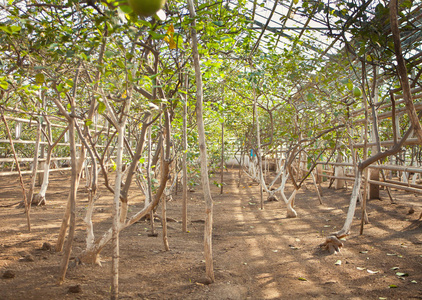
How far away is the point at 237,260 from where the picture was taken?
12.9 ft

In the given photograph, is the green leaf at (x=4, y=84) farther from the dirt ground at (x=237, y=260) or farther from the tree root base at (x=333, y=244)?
the tree root base at (x=333, y=244)

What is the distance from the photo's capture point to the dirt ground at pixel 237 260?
9.56 feet

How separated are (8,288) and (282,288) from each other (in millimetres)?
Result: 2211

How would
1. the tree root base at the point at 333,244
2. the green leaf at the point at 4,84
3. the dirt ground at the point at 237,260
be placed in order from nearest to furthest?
the green leaf at the point at 4,84 → the dirt ground at the point at 237,260 → the tree root base at the point at 333,244

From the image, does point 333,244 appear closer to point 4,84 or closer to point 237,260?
point 237,260

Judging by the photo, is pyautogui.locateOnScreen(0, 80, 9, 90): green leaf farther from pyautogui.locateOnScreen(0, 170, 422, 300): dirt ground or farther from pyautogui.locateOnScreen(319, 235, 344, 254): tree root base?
pyautogui.locateOnScreen(319, 235, 344, 254): tree root base

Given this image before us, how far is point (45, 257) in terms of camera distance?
351 cm

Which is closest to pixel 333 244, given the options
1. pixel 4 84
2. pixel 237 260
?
pixel 237 260

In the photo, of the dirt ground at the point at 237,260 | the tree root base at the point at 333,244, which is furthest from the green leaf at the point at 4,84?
the tree root base at the point at 333,244

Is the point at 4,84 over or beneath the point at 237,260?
over

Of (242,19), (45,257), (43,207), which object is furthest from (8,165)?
(242,19)

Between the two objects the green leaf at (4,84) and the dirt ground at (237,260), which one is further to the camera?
the dirt ground at (237,260)

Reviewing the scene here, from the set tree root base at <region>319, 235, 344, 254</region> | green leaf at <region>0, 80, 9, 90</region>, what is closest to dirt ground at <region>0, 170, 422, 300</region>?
tree root base at <region>319, 235, 344, 254</region>

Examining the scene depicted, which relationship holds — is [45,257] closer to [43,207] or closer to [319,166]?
[43,207]
